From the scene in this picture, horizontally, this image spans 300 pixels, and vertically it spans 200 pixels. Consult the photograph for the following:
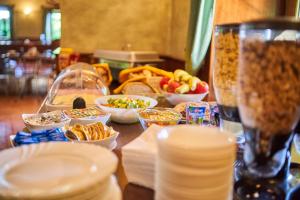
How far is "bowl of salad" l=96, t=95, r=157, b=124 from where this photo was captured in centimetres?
130

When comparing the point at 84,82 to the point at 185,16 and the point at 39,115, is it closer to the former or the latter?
the point at 39,115

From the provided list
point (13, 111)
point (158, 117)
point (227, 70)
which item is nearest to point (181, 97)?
point (158, 117)

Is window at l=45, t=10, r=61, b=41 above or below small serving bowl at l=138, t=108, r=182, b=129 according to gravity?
Answer: above

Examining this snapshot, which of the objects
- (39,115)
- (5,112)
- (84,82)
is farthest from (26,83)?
(39,115)

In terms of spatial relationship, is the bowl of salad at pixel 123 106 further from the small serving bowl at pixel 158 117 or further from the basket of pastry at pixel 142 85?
the basket of pastry at pixel 142 85

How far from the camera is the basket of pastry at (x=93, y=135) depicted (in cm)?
96

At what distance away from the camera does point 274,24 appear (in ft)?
1.77

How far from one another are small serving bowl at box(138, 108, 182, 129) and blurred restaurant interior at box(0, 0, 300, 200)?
0.04 meters

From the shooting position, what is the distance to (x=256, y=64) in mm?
534

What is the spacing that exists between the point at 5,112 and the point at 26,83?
5.82 ft

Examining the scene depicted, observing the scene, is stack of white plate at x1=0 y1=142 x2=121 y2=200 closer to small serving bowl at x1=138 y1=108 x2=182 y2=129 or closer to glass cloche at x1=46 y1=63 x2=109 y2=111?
small serving bowl at x1=138 y1=108 x2=182 y2=129

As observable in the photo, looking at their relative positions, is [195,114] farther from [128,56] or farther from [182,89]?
[128,56]

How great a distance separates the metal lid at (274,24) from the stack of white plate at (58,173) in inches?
12.6

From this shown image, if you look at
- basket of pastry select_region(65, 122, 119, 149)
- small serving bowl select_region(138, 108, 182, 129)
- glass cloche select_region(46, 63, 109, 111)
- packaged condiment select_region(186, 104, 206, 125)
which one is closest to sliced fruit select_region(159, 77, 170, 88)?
glass cloche select_region(46, 63, 109, 111)
